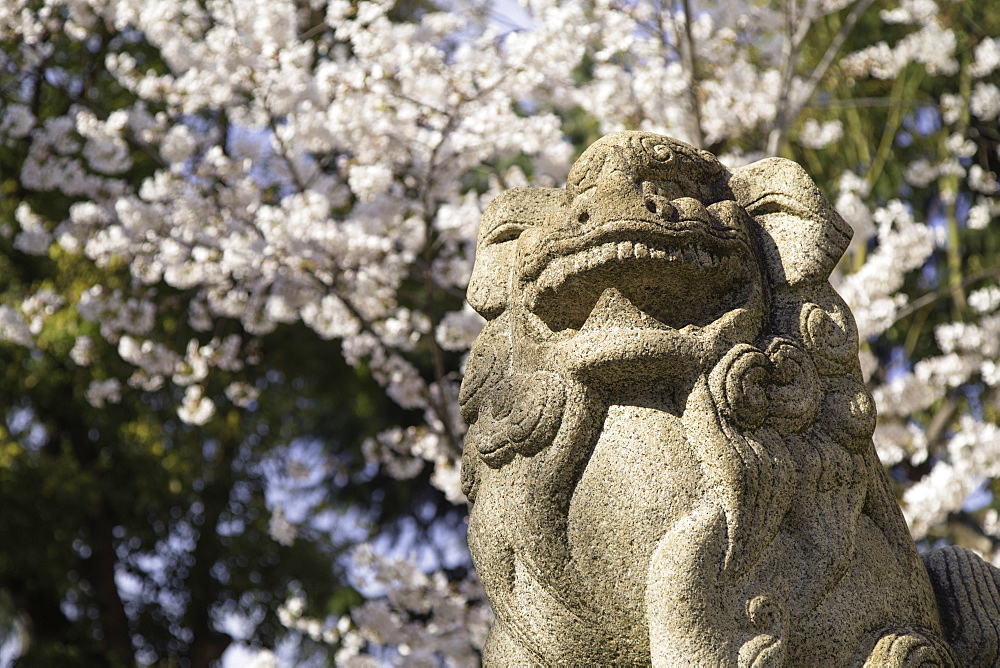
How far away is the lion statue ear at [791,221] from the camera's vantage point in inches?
110

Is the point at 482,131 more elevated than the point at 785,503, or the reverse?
the point at 785,503

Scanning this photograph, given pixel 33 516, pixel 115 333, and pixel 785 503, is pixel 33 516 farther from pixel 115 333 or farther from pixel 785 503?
pixel 785 503

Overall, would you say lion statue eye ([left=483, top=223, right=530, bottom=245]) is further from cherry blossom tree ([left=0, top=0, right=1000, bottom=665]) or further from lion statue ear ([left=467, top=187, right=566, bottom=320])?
cherry blossom tree ([left=0, top=0, right=1000, bottom=665])

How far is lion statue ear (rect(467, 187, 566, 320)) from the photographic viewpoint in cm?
290

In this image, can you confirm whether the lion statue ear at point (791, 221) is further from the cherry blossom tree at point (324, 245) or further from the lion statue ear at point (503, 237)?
the cherry blossom tree at point (324, 245)

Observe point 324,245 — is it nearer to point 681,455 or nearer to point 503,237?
point 503,237

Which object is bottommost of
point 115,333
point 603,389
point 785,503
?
point 115,333

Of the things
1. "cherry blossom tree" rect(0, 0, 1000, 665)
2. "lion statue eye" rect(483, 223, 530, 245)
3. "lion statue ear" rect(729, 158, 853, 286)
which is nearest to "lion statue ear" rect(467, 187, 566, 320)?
"lion statue eye" rect(483, 223, 530, 245)

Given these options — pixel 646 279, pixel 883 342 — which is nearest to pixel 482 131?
pixel 646 279

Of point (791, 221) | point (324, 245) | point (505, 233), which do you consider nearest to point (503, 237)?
point (505, 233)

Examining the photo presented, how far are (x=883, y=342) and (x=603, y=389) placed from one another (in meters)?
9.11

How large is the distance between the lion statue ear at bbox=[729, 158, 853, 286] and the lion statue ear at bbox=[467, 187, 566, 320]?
0.56m

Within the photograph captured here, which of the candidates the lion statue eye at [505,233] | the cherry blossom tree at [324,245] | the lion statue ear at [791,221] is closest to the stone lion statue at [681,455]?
the lion statue ear at [791,221]

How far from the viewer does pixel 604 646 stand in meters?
2.53
